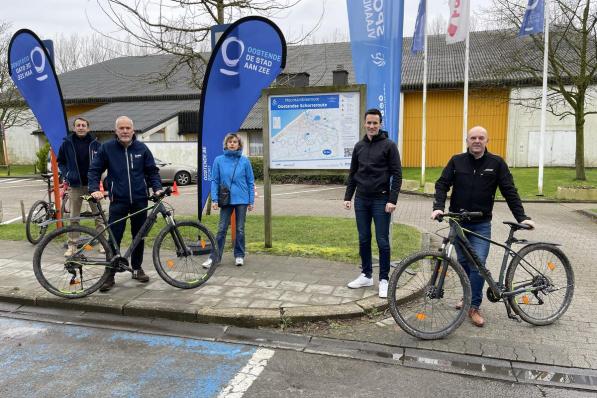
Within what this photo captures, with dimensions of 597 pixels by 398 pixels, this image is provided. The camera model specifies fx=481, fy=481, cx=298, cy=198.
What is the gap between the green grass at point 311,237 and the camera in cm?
698

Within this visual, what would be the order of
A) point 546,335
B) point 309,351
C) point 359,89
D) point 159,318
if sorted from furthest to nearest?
1. point 359,89
2. point 159,318
3. point 546,335
4. point 309,351

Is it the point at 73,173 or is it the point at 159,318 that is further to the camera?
the point at 73,173

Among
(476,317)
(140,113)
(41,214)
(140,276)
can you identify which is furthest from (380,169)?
(140,113)

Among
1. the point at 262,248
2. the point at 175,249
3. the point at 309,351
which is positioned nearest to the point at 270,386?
the point at 309,351

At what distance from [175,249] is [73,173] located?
90.0 inches

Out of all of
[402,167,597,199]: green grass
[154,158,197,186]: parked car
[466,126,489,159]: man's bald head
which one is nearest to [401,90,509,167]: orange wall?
[402,167,597,199]: green grass

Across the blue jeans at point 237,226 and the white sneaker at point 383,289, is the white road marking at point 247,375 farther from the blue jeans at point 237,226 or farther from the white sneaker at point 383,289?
the blue jeans at point 237,226

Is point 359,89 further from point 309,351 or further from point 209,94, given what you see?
point 309,351

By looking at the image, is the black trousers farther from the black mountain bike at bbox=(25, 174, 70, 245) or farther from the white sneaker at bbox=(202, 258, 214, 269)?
the black mountain bike at bbox=(25, 174, 70, 245)

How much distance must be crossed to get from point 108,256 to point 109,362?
1.63 meters

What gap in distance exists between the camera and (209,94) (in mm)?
7160

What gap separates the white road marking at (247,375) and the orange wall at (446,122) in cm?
2405

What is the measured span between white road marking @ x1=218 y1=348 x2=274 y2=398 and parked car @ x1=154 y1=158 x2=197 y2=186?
738 inches

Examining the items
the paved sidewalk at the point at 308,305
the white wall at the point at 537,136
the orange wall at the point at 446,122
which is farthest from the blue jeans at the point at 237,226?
the white wall at the point at 537,136
